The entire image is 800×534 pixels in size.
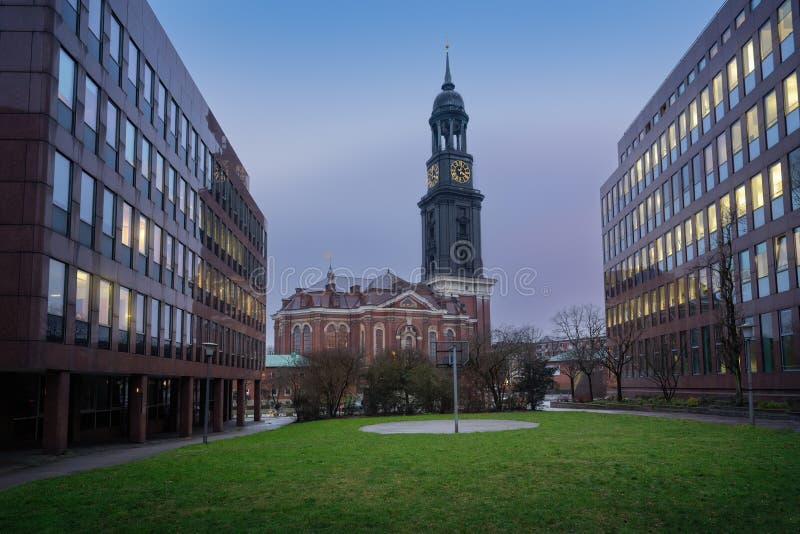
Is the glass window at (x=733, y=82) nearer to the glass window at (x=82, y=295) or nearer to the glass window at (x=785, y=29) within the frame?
the glass window at (x=785, y=29)

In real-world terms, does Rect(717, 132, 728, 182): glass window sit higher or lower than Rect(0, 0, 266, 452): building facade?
higher

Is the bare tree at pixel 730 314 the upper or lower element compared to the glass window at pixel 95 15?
lower

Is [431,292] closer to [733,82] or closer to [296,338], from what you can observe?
[296,338]

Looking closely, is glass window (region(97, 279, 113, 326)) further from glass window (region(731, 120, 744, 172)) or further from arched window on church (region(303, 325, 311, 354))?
arched window on church (region(303, 325, 311, 354))

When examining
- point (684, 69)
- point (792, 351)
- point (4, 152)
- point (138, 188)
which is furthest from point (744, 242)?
point (4, 152)

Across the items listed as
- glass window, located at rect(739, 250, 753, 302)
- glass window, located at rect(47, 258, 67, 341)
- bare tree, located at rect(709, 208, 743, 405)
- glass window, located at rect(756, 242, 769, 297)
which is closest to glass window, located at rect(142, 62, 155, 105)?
glass window, located at rect(47, 258, 67, 341)

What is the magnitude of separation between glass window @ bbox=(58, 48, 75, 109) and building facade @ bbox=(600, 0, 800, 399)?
2496cm

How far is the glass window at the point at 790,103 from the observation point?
32.9 meters

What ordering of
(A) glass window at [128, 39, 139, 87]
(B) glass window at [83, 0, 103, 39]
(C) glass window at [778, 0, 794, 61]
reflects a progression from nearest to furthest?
(B) glass window at [83, 0, 103, 39] < (A) glass window at [128, 39, 139, 87] < (C) glass window at [778, 0, 794, 61]

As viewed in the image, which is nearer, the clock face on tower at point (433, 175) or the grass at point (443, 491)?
the grass at point (443, 491)

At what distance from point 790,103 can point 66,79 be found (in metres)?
32.2

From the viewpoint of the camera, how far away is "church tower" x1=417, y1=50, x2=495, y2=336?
125 meters

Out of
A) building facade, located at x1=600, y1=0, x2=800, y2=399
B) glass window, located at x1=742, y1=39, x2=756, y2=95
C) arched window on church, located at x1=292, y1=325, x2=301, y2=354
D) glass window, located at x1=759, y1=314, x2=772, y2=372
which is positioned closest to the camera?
building facade, located at x1=600, y1=0, x2=800, y2=399

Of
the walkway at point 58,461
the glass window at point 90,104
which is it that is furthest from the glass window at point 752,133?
the walkway at point 58,461
